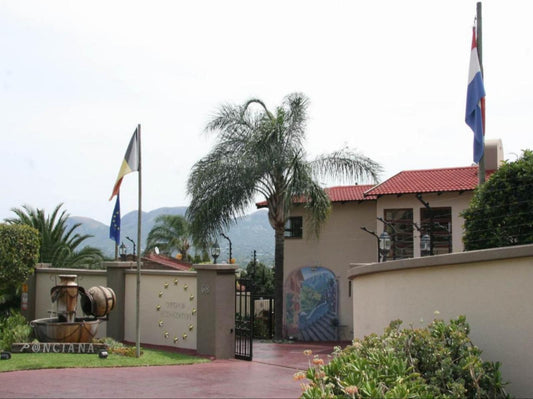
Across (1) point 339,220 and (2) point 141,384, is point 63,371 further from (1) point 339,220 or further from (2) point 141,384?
(1) point 339,220

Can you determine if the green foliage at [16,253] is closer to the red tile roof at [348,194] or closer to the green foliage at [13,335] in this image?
the green foliage at [13,335]

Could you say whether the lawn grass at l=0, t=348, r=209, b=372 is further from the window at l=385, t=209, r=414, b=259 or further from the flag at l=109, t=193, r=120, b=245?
the window at l=385, t=209, r=414, b=259

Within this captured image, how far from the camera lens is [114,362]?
593 inches

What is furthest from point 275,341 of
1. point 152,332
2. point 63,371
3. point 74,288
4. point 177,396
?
point 177,396

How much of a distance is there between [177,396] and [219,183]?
→ 47.3ft

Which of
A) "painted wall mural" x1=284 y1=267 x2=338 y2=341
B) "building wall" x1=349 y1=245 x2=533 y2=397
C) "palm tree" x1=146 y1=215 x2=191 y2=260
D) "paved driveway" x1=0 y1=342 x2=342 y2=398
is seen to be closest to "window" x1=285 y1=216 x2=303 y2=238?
"painted wall mural" x1=284 y1=267 x2=338 y2=341

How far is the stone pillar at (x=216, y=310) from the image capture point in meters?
17.2

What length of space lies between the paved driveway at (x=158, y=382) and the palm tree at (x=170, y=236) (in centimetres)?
4047

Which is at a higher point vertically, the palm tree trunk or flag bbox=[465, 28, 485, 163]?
flag bbox=[465, 28, 485, 163]

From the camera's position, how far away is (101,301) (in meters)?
18.6

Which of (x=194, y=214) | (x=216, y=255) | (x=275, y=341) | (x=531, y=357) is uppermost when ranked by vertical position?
(x=194, y=214)

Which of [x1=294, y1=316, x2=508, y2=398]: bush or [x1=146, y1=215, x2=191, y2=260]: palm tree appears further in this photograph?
[x1=146, y1=215, x2=191, y2=260]: palm tree

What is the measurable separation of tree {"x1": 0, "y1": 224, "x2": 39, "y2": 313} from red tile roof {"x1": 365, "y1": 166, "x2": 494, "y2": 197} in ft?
43.9

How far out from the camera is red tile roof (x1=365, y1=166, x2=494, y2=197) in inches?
1043
